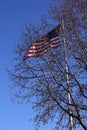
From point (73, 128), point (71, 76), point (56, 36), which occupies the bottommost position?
point (73, 128)

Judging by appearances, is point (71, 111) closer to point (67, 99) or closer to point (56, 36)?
point (67, 99)

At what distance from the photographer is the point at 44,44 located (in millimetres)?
42688

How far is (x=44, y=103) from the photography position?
4156cm

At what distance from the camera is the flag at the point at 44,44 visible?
4225cm

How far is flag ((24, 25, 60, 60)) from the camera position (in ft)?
139

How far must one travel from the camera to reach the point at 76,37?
42281 mm

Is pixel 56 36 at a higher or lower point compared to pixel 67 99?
higher

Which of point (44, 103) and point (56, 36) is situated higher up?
point (56, 36)

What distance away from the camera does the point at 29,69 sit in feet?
142

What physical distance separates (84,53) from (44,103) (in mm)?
3869

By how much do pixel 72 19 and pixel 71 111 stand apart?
19.2 feet

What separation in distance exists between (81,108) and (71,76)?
6.92 feet

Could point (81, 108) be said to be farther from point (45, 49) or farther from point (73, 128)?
point (45, 49)

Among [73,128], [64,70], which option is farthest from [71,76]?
[73,128]
